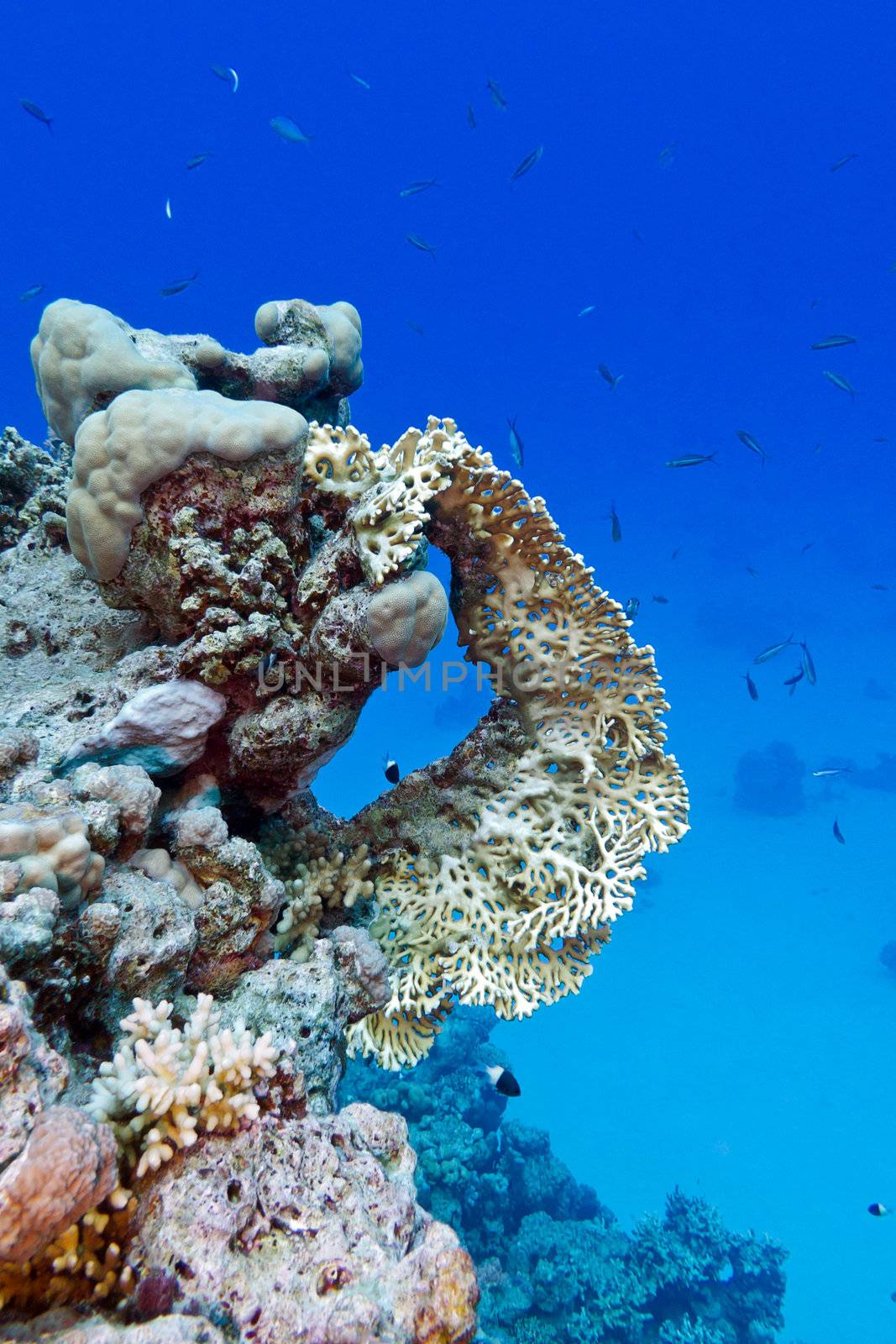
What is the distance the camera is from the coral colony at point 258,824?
1.83 m

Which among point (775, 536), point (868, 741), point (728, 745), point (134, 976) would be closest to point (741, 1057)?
point (728, 745)

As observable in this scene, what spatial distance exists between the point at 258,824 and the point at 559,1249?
397 inches

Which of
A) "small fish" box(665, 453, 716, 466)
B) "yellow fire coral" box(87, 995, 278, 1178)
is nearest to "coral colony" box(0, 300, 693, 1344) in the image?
"yellow fire coral" box(87, 995, 278, 1178)

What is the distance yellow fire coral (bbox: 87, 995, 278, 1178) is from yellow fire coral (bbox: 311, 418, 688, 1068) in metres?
1.95

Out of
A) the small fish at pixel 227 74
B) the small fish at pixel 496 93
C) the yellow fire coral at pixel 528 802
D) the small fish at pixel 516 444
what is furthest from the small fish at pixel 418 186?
the yellow fire coral at pixel 528 802

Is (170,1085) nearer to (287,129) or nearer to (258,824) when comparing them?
(258,824)

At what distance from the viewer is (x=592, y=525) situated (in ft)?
254

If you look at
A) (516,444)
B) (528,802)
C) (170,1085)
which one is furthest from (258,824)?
(516,444)

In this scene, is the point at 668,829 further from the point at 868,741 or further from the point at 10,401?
the point at 10,401

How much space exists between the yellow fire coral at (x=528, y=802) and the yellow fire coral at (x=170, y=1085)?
195 centimetres

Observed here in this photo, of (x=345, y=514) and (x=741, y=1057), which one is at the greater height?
(x=741, y=1057)

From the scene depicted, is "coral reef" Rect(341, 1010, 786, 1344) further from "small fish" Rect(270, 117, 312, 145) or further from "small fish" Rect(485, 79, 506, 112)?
"small fish" Rect(485, 79, 506, 112)

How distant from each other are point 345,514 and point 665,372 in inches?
3586

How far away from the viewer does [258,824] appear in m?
4.36
